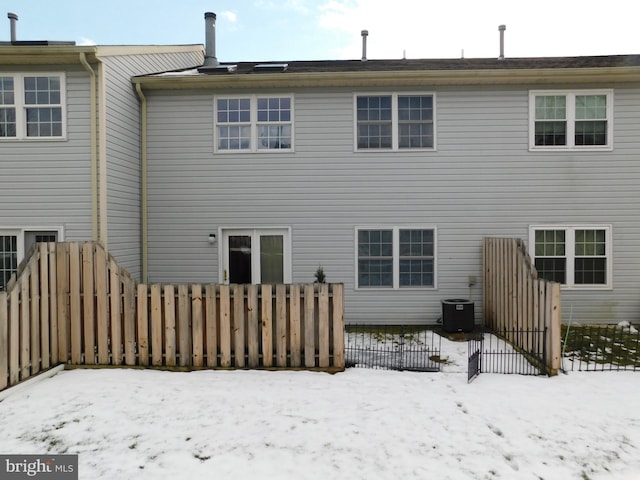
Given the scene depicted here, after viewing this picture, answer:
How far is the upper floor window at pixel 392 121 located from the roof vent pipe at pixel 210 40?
603 centimetres

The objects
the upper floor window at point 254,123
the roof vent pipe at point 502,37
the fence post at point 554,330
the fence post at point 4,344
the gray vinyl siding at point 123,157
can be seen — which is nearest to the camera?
the fence post at point 4,344

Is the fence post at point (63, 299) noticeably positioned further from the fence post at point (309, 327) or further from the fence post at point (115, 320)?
the fence post at point (309, 327)

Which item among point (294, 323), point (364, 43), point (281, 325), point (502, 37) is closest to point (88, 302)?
point (281, 325)

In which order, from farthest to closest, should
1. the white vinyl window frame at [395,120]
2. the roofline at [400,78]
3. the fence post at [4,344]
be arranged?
the white vinyl window frame at [395,120] → the roofline at [400,78] → the fence post at [4,344]

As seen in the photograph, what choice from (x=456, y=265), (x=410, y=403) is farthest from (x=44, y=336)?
(x=456, y=265)

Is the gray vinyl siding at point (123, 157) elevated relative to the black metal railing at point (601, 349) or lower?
elevated

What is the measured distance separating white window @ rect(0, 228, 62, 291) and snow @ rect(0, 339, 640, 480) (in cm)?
390

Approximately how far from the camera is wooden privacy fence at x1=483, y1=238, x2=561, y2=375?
580 cm

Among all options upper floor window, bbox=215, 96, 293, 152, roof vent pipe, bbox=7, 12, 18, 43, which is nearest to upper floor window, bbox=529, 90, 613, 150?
upper floor window, bbox=215, 96, 293, 152

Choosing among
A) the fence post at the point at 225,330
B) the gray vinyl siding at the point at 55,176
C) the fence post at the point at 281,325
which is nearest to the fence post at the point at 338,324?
the fence post at the point at 281,325

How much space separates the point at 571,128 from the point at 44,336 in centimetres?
1160

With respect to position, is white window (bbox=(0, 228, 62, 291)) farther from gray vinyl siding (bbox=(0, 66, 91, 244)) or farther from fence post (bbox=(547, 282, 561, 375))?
fence post (bbox=(547, 282, 561, 375))

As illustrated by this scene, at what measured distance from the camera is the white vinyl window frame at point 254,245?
375 inches

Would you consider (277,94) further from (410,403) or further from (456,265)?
(410,403)
